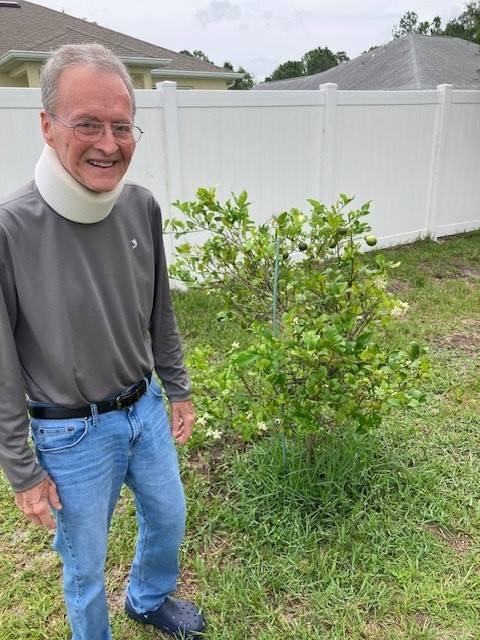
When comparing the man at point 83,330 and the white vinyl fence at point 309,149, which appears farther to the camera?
the white vinyl fence at point 309,149

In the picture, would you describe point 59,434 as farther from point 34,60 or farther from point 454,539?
point 34,60

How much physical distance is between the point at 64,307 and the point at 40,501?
515 millimetres

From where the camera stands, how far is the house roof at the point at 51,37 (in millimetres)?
11922

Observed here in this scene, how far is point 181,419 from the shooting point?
193 centimetres

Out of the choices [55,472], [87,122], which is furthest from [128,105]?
[55,472]

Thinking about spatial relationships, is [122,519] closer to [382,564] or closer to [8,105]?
[382,564]

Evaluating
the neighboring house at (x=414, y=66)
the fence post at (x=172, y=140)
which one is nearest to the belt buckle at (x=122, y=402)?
the fence post at (x=172, y=140)

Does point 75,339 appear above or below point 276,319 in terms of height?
above

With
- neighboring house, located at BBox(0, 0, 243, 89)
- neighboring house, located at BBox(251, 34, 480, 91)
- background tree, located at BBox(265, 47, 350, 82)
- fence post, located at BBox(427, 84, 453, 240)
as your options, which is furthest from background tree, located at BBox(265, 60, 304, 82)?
fence post, located at BBox(427, 84, 453, 240)

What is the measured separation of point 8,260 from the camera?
1264mm

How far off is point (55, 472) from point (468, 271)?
5.89 meters

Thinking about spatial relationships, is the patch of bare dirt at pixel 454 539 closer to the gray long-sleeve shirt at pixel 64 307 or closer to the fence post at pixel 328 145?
the gray long-sleeve shirt at pixel 64 307

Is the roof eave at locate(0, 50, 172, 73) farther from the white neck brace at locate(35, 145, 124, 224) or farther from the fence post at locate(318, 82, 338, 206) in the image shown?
the white neck brace at locate(35, 145, 124, 224)

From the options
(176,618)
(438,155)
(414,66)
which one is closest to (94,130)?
(176,618)
